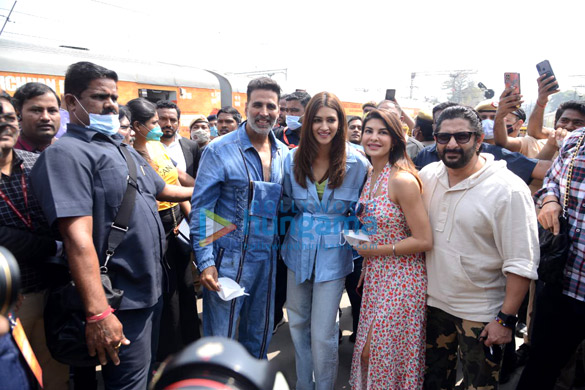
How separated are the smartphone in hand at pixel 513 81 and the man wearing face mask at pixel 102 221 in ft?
8.71

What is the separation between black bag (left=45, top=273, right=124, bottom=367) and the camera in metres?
1.62

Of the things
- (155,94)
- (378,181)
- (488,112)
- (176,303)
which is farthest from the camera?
(155,94)

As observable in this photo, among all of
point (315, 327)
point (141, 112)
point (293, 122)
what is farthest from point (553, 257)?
point (141, 112)

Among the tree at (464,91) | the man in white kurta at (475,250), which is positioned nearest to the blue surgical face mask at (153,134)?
the man in white kurta at (475,250)

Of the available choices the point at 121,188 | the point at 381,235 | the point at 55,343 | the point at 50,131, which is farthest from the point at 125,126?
the point at 381,235

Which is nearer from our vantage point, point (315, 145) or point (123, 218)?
point (123, 218)

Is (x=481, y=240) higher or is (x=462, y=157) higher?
(x=462, y=157)

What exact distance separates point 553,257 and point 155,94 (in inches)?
387

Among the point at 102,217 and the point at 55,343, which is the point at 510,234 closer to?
the point at 102,217

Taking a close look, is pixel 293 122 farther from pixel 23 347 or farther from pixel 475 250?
pixel 23 347

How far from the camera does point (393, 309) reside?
2.11 m

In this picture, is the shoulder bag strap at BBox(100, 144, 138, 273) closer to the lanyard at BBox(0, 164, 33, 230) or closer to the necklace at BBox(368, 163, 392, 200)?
the lanyard at BBox(0, 164, 33, 230)

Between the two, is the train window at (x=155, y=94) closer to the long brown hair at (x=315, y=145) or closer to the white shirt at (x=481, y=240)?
the long brown hair at (x=315, y=145)

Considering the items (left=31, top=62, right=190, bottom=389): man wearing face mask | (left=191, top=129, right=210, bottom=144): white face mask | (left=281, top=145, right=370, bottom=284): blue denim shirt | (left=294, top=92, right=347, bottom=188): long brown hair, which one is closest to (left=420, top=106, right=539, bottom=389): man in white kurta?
(left=281, top=145, right=370, bottom=284): blue denim shirt
